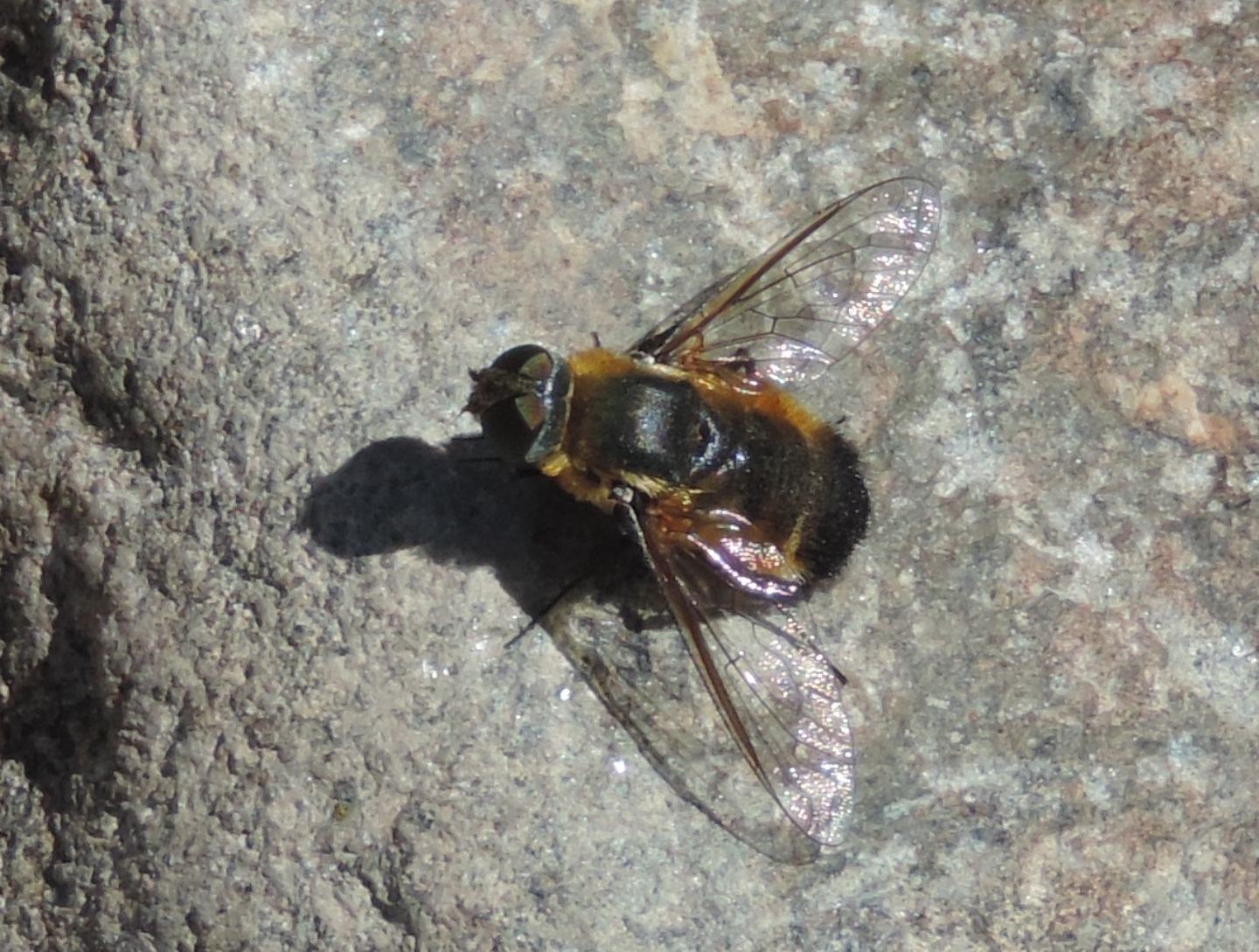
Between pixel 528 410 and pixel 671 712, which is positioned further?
pixel 671 712

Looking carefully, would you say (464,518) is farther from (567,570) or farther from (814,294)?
(814,294)

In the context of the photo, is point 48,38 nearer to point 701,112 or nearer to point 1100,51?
point 701,112

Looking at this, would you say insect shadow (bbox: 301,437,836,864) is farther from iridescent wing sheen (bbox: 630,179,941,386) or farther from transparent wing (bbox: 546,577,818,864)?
iridescent wing sheen (bbox: 630,179,941,386)

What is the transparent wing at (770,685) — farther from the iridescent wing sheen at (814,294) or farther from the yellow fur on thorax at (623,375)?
the iridescent wing sheen at (814,294)

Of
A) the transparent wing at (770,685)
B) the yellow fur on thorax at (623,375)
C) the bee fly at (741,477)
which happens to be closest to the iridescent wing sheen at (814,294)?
the bee fly at (741,477)

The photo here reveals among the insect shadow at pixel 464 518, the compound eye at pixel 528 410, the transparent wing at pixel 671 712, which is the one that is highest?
the compound eye at pixel 528 410

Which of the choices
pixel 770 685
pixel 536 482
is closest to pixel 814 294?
pixel 536 482
